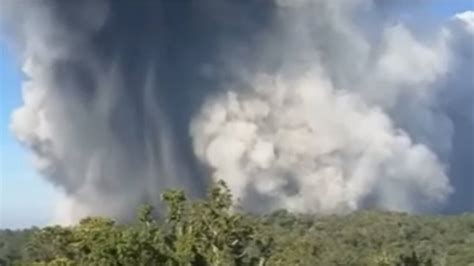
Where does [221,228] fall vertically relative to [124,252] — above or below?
above

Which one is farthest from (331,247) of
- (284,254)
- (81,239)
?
(81,239)

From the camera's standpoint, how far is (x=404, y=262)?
1845 inches

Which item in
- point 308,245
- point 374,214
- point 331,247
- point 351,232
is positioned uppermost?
point 374,214

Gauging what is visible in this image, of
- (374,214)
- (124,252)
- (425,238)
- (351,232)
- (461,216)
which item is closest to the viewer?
(124,252)

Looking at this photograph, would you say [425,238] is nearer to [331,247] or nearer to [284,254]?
[331,247]

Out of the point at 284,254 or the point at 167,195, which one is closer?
the point at 167,195

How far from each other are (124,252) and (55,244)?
5.66 metres

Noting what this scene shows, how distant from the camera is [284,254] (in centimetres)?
2745

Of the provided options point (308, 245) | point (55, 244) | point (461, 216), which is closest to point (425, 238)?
point (461, 216)

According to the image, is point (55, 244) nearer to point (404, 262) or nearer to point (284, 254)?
point (284, 254)

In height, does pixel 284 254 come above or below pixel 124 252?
above

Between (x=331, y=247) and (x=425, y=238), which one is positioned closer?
(x=331, y=247)

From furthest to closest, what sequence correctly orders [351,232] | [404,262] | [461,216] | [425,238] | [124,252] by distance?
[461,216], [425,238], [351,232], [404,262], [124,252]

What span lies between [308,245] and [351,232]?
47.8 m
